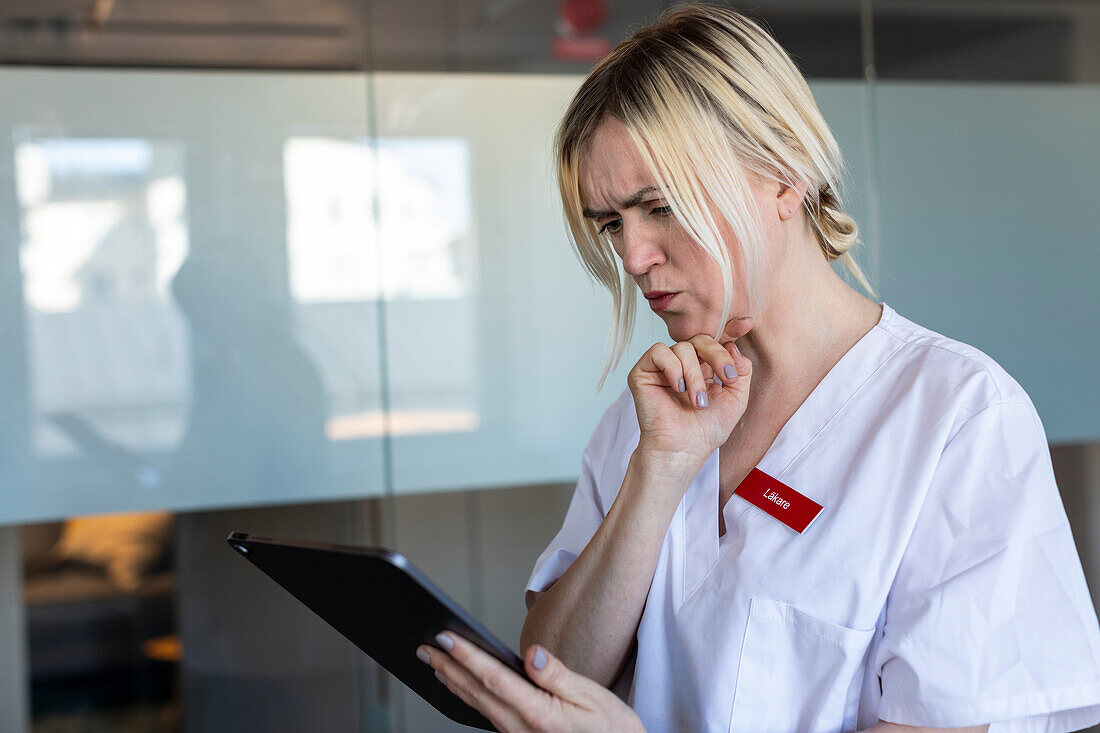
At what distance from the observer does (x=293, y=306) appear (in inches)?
99.6

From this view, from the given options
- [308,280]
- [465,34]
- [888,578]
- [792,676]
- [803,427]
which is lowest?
[792,676]

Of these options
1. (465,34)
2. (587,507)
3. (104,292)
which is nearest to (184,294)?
(104,292)

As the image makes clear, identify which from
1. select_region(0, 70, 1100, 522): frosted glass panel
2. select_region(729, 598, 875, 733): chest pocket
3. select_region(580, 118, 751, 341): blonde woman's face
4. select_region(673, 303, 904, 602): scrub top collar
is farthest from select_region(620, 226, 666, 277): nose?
select_region(0, 70, 1100, 522): frosted glass panel

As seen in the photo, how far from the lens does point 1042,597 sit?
3.44 ft

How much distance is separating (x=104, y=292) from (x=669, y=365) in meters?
1.66

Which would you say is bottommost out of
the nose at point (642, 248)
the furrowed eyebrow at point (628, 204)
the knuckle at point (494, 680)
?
the knuckle at point (494, 680)

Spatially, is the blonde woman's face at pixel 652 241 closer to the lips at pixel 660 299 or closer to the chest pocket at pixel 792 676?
the lips at pixel 660 299

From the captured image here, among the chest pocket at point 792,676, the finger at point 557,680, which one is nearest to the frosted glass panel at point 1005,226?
the chest pocket at point 792,676

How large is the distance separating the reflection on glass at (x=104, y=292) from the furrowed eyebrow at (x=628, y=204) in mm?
1428

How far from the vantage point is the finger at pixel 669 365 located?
49.4 inches

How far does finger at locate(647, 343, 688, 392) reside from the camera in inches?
49.4

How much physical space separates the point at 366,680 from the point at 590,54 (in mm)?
1687

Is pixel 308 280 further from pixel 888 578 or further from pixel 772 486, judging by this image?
pixel 888 578

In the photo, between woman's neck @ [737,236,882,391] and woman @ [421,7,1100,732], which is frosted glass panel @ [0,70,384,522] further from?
woman's neck @ [737,236,882,391]
